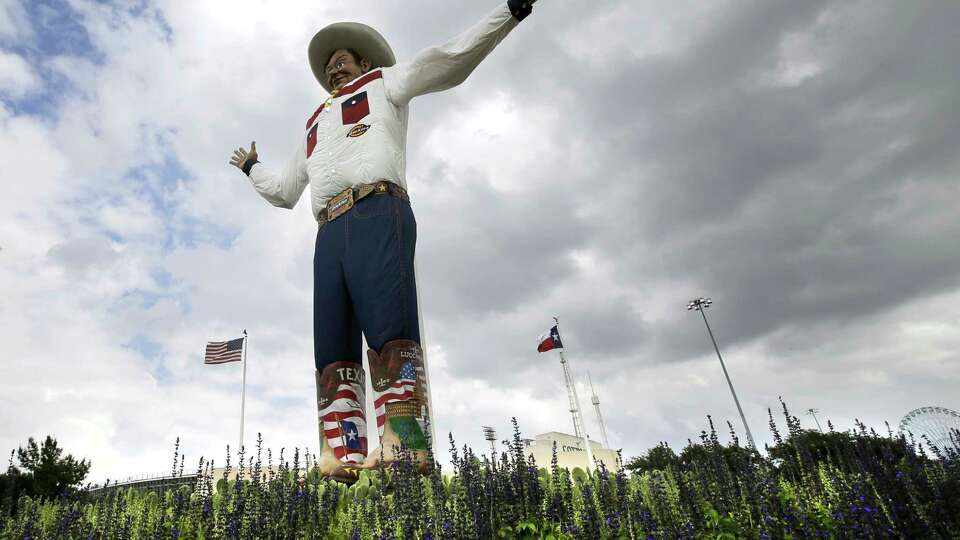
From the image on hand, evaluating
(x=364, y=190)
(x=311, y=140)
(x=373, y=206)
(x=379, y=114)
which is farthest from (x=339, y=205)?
(x=311, y=140)

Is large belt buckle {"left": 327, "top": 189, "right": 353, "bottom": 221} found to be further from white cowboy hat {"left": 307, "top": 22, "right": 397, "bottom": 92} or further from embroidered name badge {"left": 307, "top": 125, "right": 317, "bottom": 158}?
white cowboy hat {"left": 307, "top": 22, "right": 397, "bottom": 92}

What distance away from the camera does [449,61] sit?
7770 millimetres

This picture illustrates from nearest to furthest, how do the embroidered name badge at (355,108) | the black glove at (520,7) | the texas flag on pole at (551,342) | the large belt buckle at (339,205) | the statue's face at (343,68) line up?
the black glove at (520,7) < the large belt buckle at (339,205) < the embroidered name badge at (355,108) < the statue's face at (343,68) < the texas flag on pole at (551,342)

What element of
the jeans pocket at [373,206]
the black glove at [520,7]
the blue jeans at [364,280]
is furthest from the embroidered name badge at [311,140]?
the black glove at [520,7]

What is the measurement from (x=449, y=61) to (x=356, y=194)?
2.31 m

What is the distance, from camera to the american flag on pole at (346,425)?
6734 millimetres

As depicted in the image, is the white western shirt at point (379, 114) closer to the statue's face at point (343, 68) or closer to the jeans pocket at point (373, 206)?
the jeans pocket at point (373, 206)

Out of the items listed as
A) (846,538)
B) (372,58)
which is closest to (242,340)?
(372,58)

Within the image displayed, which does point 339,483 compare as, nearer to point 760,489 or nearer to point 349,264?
point 349,264

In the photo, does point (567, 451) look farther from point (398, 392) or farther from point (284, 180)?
point (398, 392)

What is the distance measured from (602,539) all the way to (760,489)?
1164 mm

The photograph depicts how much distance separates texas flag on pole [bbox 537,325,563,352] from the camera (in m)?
18.3

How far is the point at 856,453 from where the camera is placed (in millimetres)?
6934

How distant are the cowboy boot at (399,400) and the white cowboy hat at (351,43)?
4.99 metres
